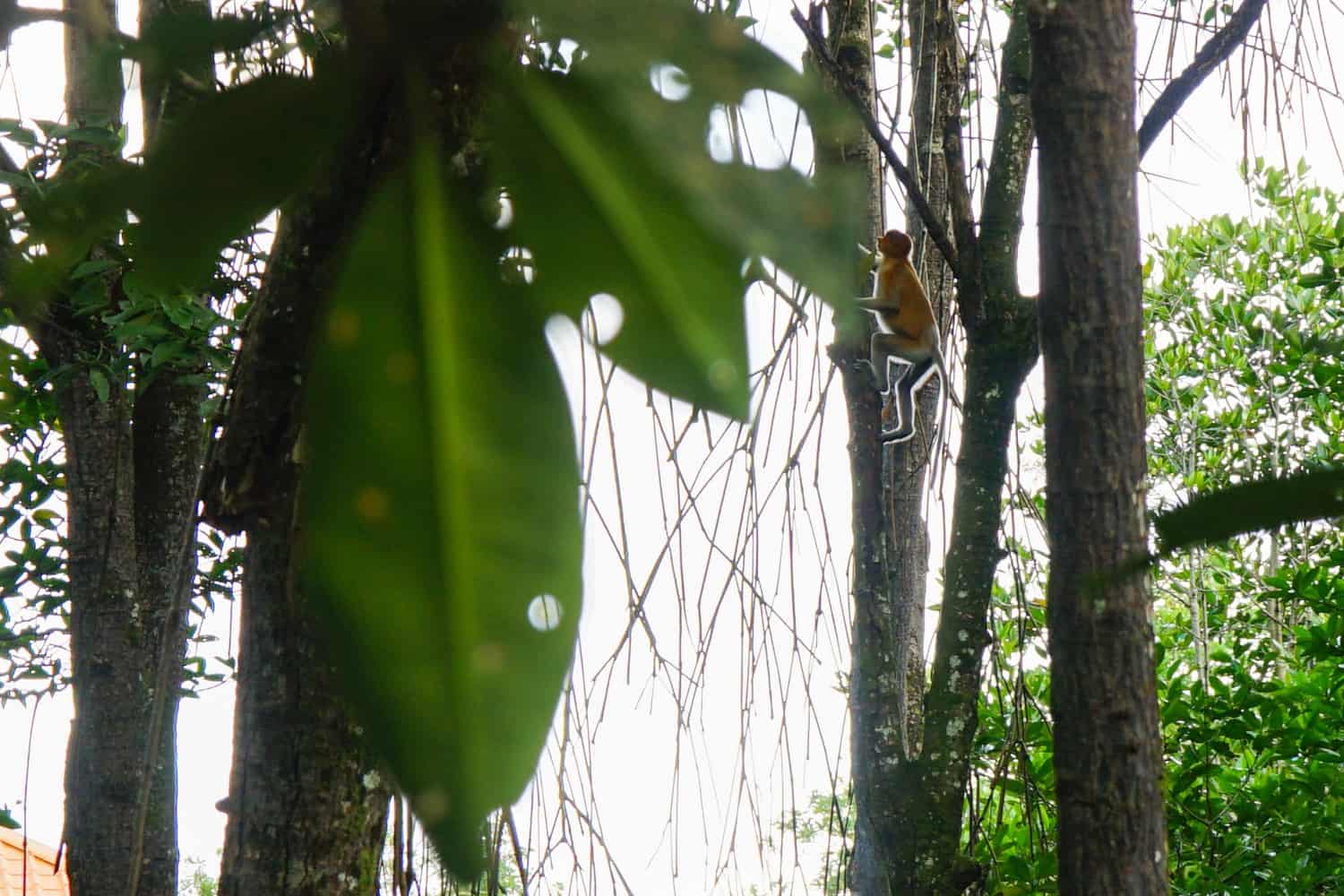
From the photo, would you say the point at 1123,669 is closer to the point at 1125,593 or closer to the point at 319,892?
the point at 1125,593

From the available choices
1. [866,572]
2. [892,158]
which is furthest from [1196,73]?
[866,572]

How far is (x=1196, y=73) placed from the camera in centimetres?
109

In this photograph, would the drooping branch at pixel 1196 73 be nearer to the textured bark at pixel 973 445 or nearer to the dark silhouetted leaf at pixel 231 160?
the textured bark at pixel 973 445

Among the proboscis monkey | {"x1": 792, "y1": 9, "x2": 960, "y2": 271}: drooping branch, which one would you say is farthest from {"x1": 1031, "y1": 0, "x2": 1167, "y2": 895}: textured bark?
the proboscis monkey

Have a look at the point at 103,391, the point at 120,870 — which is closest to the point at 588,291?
the point at 103,391

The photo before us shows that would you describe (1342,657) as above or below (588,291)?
above

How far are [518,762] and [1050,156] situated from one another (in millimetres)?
391

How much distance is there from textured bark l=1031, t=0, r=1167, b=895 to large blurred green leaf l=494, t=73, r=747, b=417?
0.33m

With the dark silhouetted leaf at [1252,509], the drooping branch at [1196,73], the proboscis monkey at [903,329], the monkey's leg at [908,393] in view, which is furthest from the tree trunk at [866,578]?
the dark silhouetted leaf at [1252,509]

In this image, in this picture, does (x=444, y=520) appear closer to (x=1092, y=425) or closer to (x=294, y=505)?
(x=294, y=505)

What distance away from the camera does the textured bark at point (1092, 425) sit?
454mm

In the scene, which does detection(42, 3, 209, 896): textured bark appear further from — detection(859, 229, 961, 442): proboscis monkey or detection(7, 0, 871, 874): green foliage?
detection(7, 0, 871, 874): green foliage

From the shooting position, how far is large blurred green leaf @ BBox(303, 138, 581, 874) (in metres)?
0.13

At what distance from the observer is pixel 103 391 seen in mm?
1858
